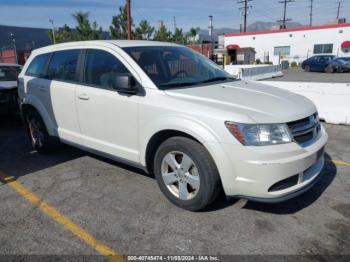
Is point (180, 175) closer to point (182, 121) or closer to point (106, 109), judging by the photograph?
point (182, 121)

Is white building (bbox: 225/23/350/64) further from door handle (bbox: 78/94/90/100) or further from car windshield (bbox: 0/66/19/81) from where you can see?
door handle (bbox: 78/94/90/100)

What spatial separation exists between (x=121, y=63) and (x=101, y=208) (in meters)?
1.73

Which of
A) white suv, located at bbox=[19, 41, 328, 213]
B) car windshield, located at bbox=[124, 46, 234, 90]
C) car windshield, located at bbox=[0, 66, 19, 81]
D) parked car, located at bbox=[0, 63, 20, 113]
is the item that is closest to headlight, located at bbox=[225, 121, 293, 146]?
white suv, located at bbox=[19, 41, 328, 213]

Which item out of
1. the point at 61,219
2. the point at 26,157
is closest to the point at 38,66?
the point at 26,157

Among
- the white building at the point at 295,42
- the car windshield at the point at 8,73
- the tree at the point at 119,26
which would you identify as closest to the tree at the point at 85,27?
the tree at the point at 119,26

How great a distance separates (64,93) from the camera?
4465 mm

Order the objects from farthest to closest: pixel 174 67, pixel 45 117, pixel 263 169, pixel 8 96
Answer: pixel 8 96, pixel 45 117, pixel 174 67, pixel 263 169

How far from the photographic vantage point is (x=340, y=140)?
19.5ft

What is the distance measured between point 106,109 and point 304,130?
2.30 m

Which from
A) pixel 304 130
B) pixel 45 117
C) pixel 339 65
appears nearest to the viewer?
pixel 304 130

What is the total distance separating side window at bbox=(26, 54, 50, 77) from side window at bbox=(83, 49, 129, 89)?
4.02ft

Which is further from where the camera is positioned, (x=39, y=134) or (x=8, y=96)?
(x=8, y=96)

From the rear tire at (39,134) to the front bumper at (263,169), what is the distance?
3213 mm

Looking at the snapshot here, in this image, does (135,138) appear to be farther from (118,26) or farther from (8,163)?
(118,26)
